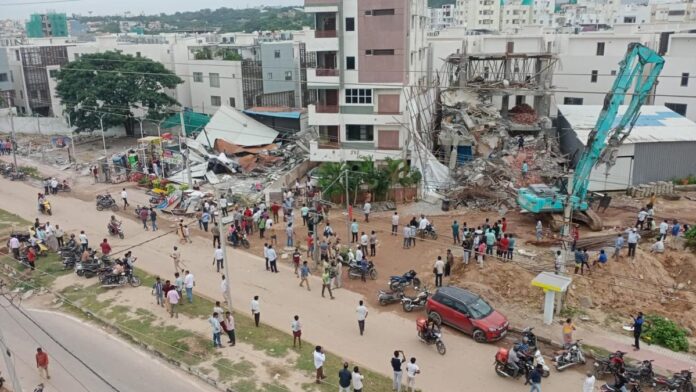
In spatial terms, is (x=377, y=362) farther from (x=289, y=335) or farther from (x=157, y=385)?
(x=157, y=385)

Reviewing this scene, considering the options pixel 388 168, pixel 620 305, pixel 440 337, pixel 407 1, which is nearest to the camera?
pixel 440 337

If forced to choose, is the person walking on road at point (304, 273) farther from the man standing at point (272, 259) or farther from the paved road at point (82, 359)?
the paved road at point (82, 359)

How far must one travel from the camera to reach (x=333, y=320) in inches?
812

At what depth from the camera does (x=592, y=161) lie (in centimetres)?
2686

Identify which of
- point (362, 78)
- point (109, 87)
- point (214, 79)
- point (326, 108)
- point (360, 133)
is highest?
point (362, 78)

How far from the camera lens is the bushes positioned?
1850cm

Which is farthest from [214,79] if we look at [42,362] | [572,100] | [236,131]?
[42,362]

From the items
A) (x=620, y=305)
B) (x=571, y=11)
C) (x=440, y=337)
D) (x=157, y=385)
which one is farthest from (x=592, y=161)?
(x=571, y=11)

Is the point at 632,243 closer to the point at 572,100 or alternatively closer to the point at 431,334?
the point at 431,334

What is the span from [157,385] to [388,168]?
65.1 feet

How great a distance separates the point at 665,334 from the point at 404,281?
904cm

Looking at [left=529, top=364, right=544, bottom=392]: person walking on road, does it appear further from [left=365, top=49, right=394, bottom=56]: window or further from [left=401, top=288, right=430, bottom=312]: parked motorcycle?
[left=365, top=49, right=394, bottom=56]: window

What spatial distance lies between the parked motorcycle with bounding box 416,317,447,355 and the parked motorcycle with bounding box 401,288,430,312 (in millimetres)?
2214

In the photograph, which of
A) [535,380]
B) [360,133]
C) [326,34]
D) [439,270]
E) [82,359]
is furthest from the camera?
[360,133]
